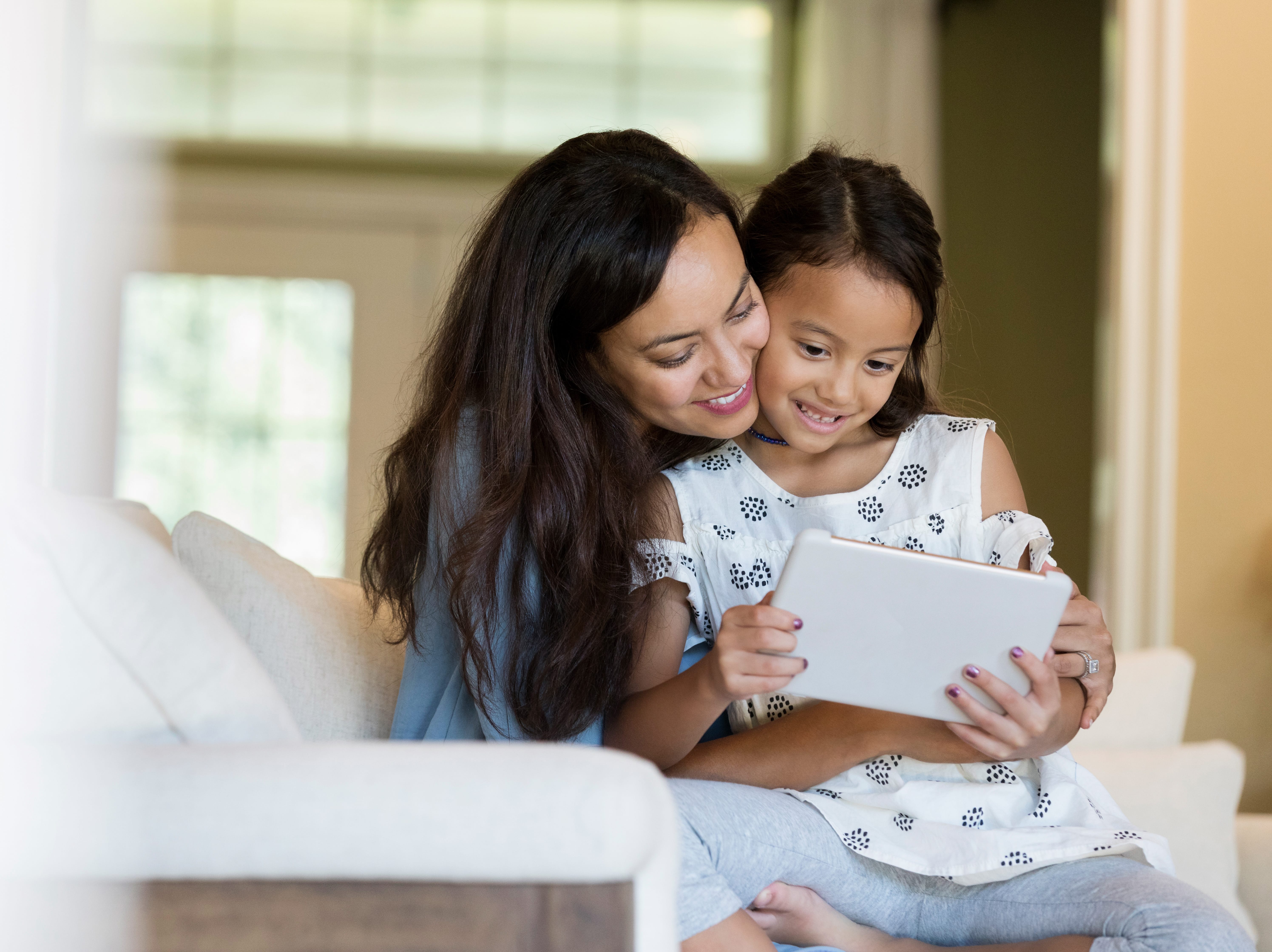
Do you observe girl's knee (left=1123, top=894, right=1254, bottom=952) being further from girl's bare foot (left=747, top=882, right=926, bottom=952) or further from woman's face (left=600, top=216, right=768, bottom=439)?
woman's face (left=600, top=216, right=768, bottom=439)

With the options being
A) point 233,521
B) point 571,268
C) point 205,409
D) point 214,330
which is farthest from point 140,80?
Answer: point 571,268

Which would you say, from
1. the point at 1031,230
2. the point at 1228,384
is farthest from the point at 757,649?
the point at 1031,230

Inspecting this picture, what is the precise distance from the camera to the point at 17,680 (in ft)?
2.40

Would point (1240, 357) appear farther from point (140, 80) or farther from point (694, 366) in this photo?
point (140, 80)

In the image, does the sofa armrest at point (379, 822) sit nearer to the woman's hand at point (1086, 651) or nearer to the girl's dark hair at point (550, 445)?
the girl's dark hair at point (550, 445)

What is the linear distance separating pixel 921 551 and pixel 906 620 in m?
0.17

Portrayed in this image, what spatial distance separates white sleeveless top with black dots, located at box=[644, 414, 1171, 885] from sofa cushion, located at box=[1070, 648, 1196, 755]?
51cm

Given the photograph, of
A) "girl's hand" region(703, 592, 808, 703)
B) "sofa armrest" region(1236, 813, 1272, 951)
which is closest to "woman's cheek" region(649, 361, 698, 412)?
"girl's hand" region(703, 592, 808, 703)

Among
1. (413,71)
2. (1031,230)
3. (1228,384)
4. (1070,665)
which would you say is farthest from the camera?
(413,71)

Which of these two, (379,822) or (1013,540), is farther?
(1013,540)

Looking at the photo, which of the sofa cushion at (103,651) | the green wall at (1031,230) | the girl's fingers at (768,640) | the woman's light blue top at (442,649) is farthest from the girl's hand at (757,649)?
the green wall at (1031,230)

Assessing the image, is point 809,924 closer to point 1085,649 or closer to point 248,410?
point 1085,649

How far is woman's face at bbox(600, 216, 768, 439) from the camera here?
1.12 m

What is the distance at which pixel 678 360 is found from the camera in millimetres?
1148
